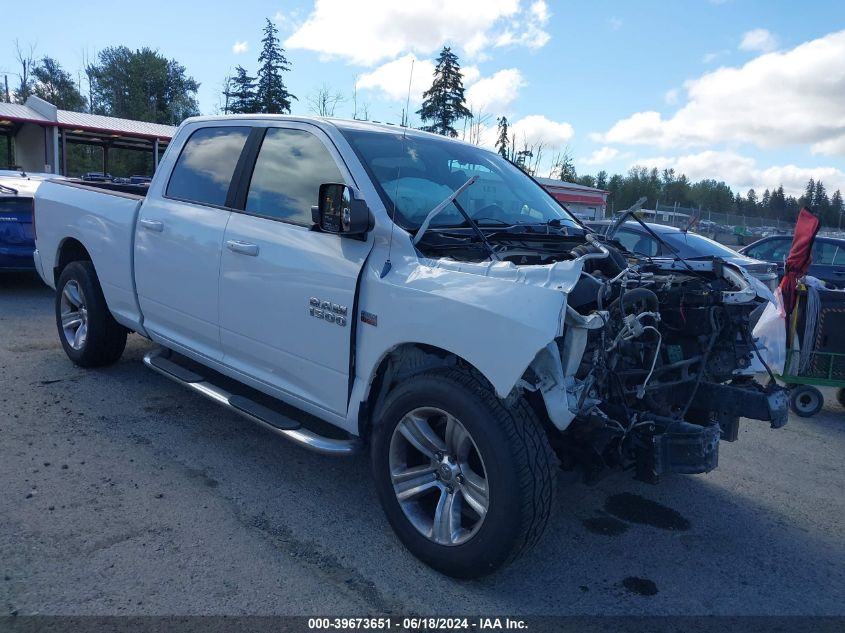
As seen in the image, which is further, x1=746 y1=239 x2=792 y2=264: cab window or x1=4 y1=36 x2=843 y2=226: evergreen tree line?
x1=4 y1=36 x2=843 y2=226: evergreen tree line

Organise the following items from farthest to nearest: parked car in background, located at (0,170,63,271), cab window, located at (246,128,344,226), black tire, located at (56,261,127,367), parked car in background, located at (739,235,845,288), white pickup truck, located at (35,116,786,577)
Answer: parked car in background, located at (739,235,845,288)
parked car in background, located at (0,170,63,271)
black tire, located at (56,261,127,367)
cab window, located at (246,128,344,226)
white pickup truck, located at (35,116,786,577)

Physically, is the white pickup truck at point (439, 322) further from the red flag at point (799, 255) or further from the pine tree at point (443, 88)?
the red flag at point (799, 255)

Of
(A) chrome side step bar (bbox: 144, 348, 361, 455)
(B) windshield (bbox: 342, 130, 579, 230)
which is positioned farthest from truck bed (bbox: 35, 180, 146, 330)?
(B) windshield (bbox: 342, 130, 579, 230)

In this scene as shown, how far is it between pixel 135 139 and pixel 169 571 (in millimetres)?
31929

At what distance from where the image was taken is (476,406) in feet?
9.48

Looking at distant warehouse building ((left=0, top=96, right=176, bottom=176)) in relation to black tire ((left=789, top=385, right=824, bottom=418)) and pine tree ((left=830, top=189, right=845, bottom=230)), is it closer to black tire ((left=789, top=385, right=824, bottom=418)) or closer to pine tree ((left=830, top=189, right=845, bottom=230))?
black tire ((left=789, top=385, right=824, bottom=418))

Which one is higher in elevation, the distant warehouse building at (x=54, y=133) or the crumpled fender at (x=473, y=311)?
the distant warehouse building at (x=54, y=133)

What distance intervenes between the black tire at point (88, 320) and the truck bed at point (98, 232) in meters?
0.17

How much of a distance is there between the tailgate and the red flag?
9190 millimetres

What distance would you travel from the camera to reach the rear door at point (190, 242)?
432cm

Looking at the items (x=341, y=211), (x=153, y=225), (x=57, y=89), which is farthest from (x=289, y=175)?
(x=57, y=89)

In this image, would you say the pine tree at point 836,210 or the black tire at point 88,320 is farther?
the pine tree at point 836,210

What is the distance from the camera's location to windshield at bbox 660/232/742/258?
852cm

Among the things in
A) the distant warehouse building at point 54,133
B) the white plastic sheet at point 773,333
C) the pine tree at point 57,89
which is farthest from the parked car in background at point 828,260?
the pine tree at point 57,89
